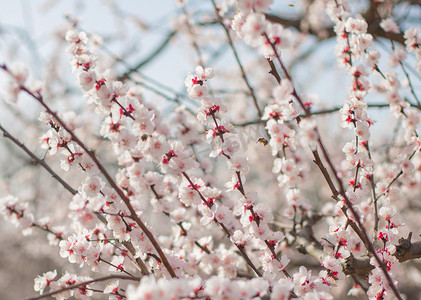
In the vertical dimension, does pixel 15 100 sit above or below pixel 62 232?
below

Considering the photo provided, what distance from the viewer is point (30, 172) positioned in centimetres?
765

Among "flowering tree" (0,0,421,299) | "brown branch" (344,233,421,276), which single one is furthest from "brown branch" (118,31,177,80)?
"brown branch" (344,233,421,276)

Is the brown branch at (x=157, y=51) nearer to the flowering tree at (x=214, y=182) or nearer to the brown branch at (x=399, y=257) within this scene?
the flowering tree at (x=214, y=182)

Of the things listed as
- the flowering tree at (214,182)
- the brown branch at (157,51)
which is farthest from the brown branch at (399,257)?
the brown branch at (157,51)

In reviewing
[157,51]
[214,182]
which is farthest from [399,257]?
[157,51]

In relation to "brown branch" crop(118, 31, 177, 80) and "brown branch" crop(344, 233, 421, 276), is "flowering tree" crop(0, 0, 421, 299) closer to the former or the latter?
"brown branch" crop(344, 233, 421, 276)

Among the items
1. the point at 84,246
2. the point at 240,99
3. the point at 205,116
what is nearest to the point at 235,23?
the point at 205,116

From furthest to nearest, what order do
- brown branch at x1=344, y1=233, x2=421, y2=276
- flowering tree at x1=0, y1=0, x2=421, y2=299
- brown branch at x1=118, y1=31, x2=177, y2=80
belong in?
brown branch at x1=118, y1=31, x2=177, y2=80, brown branch at x1=344, y1=233, x2=421, y2=276, flowering tree at x1=0, y1=0, x2=421, y2=299

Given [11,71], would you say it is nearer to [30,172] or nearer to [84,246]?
[84,246]

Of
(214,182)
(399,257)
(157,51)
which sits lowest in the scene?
(399,257)

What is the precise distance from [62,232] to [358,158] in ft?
5.93

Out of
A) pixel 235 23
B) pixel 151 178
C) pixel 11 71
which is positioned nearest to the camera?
pixel 11 71

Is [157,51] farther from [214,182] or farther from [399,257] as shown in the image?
[399,257]

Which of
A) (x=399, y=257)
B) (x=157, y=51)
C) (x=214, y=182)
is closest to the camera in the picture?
(x=399, y=257)
